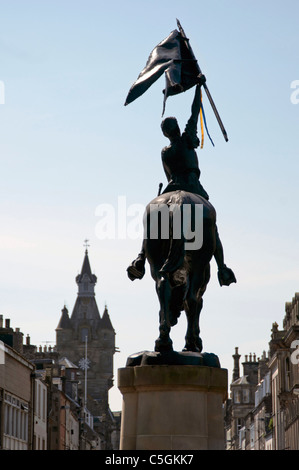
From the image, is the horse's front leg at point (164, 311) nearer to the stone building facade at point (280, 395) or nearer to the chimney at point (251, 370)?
the stone building facade at point (280, 395)

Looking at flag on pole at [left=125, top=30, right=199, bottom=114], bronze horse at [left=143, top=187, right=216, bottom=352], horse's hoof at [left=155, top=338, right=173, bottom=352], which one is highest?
flag on pole at [left=125, top=30, right=199, bottom=114]

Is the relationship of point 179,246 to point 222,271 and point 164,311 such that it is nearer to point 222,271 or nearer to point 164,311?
point 164,311

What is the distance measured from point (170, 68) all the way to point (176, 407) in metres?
5.07

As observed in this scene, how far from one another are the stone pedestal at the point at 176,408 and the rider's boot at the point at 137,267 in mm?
1534

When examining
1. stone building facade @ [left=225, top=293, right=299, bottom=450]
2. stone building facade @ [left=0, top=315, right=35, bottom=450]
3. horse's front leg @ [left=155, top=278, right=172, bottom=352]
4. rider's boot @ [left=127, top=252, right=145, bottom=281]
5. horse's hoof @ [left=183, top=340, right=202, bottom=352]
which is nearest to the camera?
horse's front leg @ [left=155, top=278, right=172, bottom=352]

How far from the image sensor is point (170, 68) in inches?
600

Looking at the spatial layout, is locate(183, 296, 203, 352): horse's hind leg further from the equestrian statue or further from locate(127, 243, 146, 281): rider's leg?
locate(127, 243, 146, 281): rider's leg

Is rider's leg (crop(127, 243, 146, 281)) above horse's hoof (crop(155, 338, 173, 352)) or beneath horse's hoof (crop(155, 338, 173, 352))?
above

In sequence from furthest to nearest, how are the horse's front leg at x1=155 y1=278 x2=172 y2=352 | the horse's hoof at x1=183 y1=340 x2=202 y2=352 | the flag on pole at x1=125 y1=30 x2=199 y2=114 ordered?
the flag on pole at x1=125 y1=30 x2=199 y2=114 < the horse's hoof at x1=183 y1=340 x2=202 y2=352 < the horse's front leg at x1=155 y1=278 x2=172 y2=352

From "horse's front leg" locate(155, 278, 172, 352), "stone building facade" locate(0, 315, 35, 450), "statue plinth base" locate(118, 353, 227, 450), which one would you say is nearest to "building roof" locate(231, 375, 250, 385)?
"stone building facade" locate(0, 315, 35, 450)

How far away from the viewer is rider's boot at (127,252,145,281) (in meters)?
14.6

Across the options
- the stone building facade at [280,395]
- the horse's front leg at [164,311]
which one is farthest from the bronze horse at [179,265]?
the stone building facade at [280,395]

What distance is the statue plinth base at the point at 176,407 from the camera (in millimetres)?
13250

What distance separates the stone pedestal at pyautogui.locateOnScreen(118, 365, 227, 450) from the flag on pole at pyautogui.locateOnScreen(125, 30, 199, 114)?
411 cm
